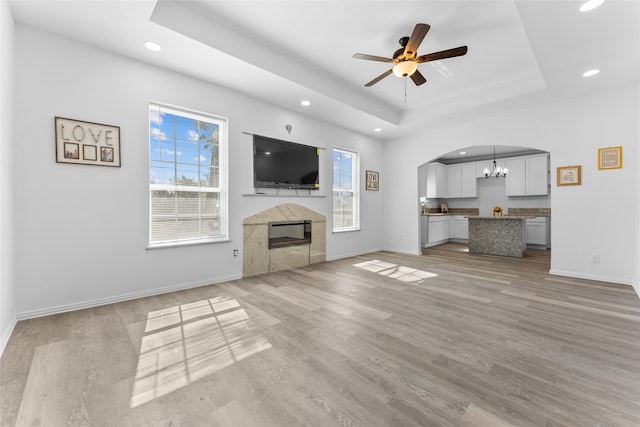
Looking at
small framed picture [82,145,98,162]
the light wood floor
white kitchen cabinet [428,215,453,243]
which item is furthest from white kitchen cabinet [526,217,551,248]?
small framed picture [82,145,98,162]

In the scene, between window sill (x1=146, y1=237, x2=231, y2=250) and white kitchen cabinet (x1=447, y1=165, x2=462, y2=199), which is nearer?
window sill (x1=146, y1=237, x2=231, y2=250)

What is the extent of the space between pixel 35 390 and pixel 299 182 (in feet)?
12.9

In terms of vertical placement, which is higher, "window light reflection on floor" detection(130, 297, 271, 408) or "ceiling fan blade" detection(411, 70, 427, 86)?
"ceiling fan blade" detection(411, 70, 427, 86)

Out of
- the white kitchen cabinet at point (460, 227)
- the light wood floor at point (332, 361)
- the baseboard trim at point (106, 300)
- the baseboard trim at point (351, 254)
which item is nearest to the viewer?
the light wood floor at point (332, 361)

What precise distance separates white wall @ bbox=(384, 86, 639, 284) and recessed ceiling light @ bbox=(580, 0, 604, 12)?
2.54 m

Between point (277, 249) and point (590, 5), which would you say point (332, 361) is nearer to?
Result: point (277, 249)

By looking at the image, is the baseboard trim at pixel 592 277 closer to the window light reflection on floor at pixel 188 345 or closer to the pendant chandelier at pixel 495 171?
the pendant chandelier at pixel 495 171

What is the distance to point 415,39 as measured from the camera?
8.95 feet

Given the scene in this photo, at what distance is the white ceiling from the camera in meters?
2.51

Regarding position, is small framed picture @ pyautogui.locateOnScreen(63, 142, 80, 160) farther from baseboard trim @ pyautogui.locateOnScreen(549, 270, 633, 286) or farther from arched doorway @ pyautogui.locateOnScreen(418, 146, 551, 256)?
baseboard trim @ pyautogui.locateOnScreen(549, 270, 633, 286)

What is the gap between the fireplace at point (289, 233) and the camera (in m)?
4.63

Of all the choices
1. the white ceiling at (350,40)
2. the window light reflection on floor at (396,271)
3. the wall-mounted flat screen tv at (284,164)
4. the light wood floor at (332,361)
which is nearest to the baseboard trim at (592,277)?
the light wood floor at (332,361)

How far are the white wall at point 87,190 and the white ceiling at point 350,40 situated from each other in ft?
0.89

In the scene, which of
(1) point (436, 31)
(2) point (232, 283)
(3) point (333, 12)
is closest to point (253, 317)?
(2) point (232, 283)
